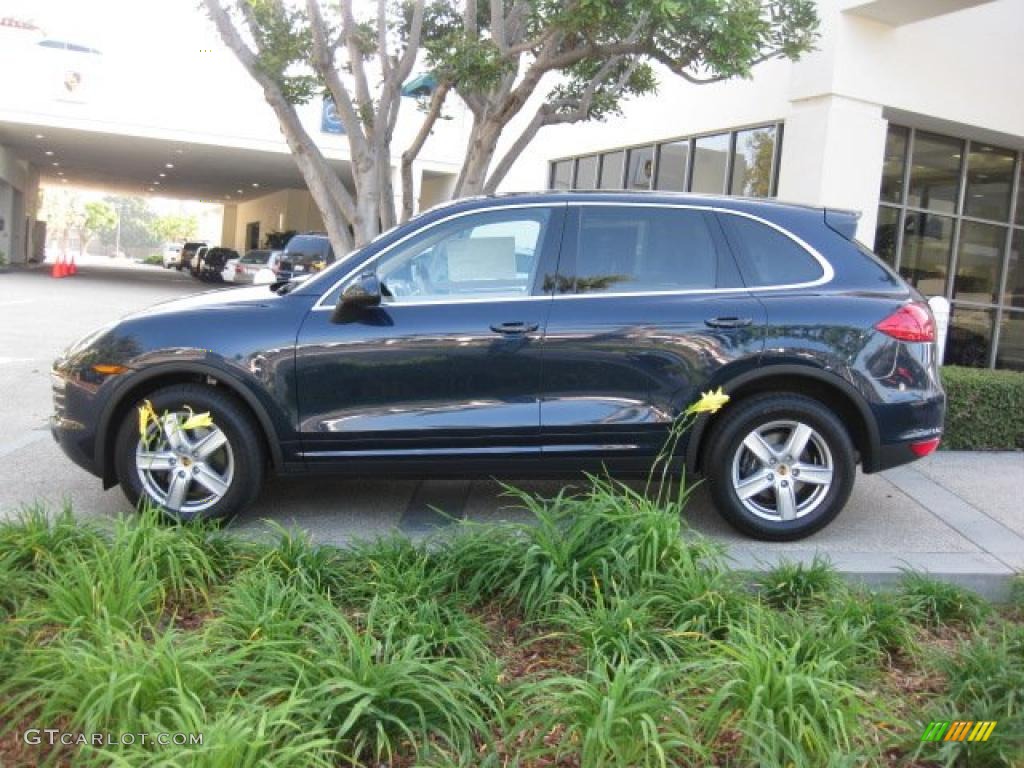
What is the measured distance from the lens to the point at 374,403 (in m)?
4.89

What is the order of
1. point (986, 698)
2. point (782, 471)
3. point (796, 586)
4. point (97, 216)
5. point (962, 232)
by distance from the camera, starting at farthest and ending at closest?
point (97, 216)
point (962, 232)
point (782, 471)
point (796, 586)
point (986, 698)

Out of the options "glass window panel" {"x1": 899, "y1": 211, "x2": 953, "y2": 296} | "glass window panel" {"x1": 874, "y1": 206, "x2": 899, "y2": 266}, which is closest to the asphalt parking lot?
"glass window panel" {"x1": 874, "y1": 206, "x2": 899, "y2": 266}

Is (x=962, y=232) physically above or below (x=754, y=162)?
below

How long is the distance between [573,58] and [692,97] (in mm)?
5213

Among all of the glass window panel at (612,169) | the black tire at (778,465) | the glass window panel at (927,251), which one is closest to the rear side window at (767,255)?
the black tire at (778,465)

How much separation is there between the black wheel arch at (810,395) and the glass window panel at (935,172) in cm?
818

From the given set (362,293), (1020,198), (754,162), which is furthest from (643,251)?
(1020,198)

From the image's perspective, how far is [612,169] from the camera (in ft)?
52.1

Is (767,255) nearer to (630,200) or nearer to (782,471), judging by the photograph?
(630,200)

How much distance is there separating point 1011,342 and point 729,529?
10.1m

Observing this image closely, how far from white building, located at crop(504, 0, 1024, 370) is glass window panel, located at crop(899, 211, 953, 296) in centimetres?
2

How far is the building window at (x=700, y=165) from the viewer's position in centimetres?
1225

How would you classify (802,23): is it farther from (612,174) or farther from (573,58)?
(612,174)

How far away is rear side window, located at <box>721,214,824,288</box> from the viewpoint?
5.09m
